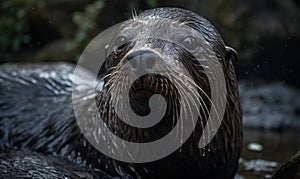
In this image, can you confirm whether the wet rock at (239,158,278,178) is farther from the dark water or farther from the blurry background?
the blurry background

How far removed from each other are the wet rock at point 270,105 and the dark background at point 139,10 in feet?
0.45

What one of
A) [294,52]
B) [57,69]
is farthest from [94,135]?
[294,52]

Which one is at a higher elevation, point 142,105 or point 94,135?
point 142,105

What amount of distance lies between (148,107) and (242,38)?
14.7 feet

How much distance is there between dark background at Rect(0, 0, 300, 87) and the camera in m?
6.96

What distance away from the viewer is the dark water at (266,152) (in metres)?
4.24

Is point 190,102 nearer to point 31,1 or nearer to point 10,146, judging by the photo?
point 10,146

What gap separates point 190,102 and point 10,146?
1664 mm

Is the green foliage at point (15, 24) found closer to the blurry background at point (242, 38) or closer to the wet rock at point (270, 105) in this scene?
the blurry background at point (242, 38)

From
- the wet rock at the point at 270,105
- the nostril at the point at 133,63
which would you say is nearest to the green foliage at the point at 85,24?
the wet rock at the point at 270,105

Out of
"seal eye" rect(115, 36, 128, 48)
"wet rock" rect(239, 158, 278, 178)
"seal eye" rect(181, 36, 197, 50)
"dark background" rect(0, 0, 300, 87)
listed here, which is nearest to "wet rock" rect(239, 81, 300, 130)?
"dark background" rect(0, 0, 300, 87)

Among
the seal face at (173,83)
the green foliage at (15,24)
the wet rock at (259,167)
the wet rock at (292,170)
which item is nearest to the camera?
the seal face at (173,83)

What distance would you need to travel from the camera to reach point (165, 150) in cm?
319

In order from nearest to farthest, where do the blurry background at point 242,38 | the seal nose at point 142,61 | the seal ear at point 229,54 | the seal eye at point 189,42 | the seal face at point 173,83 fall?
the seal nose at point 142,61 < the seal face at point 173,83 < the seal eye at point 189,42 < the seal ear at point 229,54 < the blurry background at point 242,38
